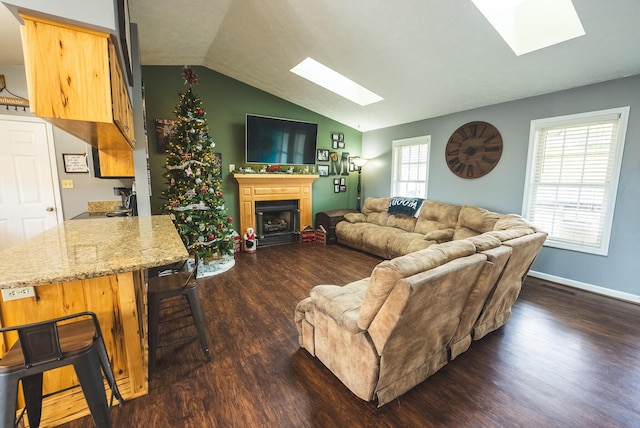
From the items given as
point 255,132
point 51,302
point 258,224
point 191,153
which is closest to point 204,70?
point 255,132

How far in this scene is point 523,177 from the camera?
12.0ft

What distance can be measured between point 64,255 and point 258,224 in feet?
12.3

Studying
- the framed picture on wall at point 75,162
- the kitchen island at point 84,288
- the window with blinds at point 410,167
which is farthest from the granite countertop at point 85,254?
the window with blinds at point 410,167

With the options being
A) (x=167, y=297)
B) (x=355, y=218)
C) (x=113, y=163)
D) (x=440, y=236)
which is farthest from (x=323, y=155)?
(x=167, y=297)

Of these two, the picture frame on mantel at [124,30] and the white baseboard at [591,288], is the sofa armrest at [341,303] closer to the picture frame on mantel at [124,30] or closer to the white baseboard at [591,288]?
the picture frame on mantel at [124,30]

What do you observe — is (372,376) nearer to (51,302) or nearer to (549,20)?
(51,302)

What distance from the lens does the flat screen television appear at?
4.76 meters

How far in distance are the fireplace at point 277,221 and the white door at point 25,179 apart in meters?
2.86

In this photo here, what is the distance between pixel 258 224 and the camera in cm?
507

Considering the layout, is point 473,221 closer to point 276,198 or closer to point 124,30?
point 276,198

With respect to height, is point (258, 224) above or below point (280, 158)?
below

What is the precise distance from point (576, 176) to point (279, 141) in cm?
444

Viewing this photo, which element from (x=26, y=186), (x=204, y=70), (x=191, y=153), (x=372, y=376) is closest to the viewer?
(x=372, y=376)

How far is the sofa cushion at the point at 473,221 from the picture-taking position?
11.8 feet
